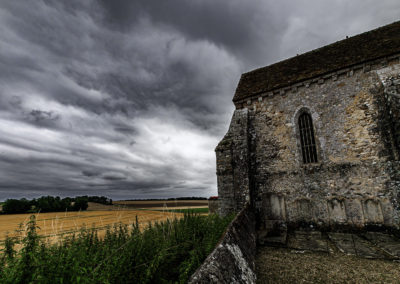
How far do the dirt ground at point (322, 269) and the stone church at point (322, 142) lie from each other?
8.13 ft

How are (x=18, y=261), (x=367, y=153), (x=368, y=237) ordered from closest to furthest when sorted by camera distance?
(x=18, y=261), (x=368, y=237), (x=367, y=153)

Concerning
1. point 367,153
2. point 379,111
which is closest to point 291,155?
point 367,153

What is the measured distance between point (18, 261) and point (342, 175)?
9.88 m

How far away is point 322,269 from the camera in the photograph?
4.17m

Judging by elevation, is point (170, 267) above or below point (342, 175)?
below

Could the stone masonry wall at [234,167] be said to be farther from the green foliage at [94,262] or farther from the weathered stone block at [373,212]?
the green foliage at [94,262]

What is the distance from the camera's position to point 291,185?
866 cm

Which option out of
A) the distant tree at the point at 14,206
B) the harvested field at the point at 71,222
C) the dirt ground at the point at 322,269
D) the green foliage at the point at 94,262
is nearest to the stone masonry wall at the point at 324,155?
the dirt ground at the point at 322,269

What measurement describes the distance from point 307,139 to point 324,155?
1056mm

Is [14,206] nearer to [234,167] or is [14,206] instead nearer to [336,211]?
[234,167]

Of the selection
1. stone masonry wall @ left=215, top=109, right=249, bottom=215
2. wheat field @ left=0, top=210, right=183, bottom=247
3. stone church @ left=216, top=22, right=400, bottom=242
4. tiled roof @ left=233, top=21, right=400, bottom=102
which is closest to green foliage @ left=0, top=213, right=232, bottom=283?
wheat field @ left=0, top=210, right=183, bottom=247

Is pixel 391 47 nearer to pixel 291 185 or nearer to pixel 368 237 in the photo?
pixel 291 185

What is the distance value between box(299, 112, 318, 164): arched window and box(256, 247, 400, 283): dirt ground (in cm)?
448

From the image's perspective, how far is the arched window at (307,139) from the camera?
8.68 m
